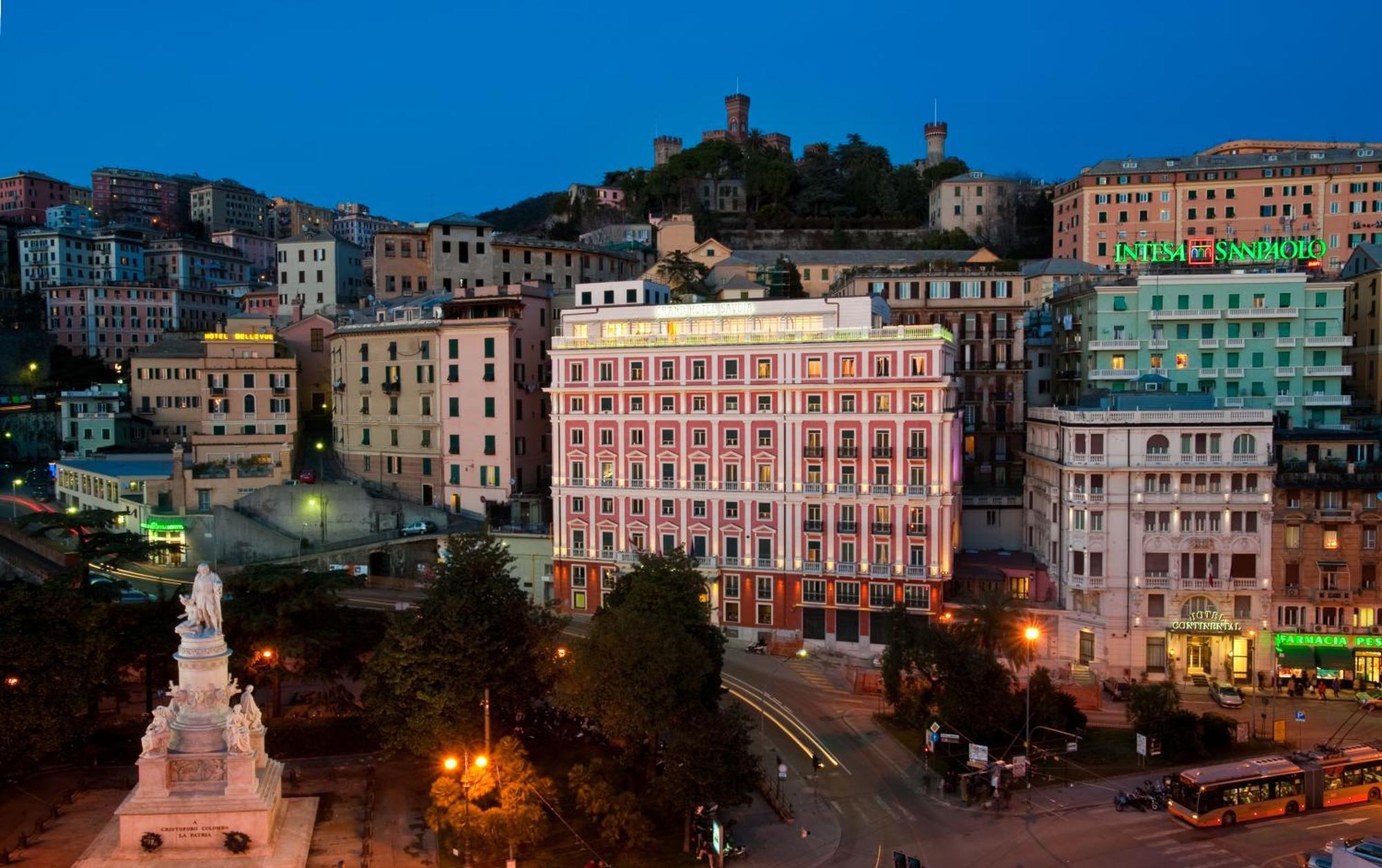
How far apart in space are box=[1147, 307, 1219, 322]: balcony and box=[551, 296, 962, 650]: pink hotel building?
15750 mm

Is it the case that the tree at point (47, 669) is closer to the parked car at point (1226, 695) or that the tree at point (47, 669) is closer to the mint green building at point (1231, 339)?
the parked car at point (1226, 695)

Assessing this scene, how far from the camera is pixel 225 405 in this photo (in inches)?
3123

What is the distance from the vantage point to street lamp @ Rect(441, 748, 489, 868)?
105ft

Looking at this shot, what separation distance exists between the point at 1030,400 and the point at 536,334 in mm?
37083

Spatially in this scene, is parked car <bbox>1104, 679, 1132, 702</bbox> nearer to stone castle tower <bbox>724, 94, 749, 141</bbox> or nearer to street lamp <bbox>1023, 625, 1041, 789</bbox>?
street lamp <bbox>1023, 625, 1041, 789</bbox>

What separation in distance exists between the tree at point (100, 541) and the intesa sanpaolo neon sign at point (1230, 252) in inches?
2477

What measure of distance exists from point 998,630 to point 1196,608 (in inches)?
466

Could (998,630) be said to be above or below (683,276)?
below

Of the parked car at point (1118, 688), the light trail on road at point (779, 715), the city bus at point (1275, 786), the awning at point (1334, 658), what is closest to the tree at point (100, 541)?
the light trail on road at point (779, 715)

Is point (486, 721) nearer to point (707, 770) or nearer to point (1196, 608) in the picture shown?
point (707, 770)

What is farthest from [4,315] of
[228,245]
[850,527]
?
[850,527]

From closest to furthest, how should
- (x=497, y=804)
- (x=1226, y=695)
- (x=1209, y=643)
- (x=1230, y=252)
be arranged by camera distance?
(x=497, y=804) → (x=1226, y=695) → (x=1209, y=643) → (x=1230, y=252)

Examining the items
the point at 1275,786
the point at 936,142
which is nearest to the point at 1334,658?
the point at 1275,786

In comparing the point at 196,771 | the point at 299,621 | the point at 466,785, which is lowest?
the point at 466,785
